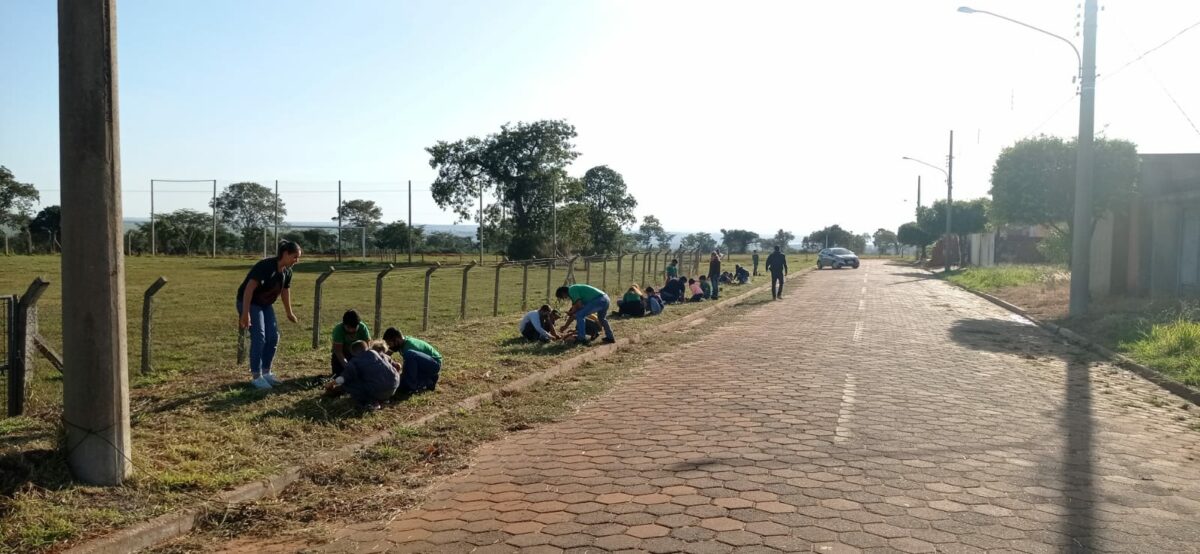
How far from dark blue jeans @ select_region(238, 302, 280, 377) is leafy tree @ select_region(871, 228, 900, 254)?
121m

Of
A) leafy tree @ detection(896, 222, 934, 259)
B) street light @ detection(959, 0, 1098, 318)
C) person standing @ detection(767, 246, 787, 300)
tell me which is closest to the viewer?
street light @ detection(959, 0, 1098, 318)

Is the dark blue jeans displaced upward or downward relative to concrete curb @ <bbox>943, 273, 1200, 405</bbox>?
upward

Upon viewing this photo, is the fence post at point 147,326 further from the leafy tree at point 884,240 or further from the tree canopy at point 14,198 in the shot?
the leafy tree at point 884,240

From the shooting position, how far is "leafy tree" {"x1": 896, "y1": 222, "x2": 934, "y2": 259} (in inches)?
2650

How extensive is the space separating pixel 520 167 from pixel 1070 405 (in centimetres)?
5182

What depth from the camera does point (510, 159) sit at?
192 feet

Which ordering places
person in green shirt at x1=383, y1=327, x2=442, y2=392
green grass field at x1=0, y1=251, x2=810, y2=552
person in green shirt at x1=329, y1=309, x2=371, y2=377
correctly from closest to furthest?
green grass field at x1=0, y1=251, x2=810, y2=552 → person in green shirt at x1=383, y1=327, x2=442, y2=392 → person in green shirt at x1=329, y1=309, x2=371, y2=377

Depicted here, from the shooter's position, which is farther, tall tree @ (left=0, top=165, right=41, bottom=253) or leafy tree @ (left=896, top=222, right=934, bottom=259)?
leafy tree @ (left=896, top=222, right=934, bottom=259)

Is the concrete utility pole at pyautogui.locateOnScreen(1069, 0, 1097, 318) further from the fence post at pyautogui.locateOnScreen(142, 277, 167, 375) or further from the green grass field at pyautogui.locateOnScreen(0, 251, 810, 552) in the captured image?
the fence post at pyautogui.locateOnScreen(142, 277, 167, 375)

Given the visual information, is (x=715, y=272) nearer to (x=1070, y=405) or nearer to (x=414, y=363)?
(x=1070, y=405)

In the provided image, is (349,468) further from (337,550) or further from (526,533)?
(526,533)

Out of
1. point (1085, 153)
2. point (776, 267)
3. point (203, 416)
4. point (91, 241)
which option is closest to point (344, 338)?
point (203, 416)

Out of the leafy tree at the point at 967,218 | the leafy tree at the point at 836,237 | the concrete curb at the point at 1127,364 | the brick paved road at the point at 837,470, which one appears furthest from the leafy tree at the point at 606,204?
the brick paved road at the point at 837,470

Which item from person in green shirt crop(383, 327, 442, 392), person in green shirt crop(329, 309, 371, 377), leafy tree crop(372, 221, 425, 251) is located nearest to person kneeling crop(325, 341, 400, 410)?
person in green shirt crop(383, 327, 442, 392)
